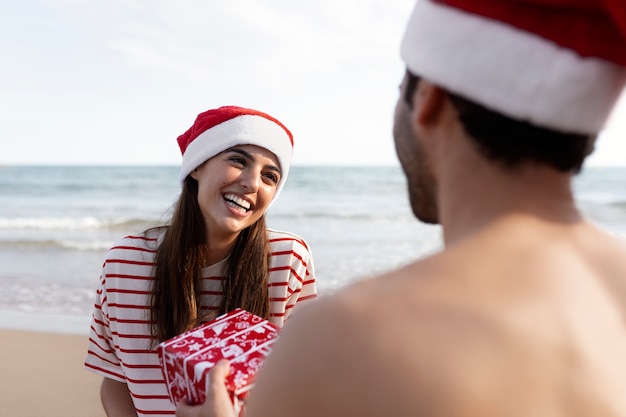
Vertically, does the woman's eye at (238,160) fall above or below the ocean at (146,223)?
above

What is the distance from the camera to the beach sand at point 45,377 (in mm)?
4309

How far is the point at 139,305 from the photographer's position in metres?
2.61

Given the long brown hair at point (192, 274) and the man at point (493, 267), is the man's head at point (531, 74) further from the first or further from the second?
the long brown hair at point (192, 274)

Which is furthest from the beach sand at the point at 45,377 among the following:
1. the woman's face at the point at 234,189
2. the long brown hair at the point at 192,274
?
the woman's face at the point at 234,189

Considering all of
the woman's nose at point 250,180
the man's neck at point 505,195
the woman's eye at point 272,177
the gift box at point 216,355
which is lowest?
the woman's eye at point 272,177

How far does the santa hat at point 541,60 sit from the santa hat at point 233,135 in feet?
5.49

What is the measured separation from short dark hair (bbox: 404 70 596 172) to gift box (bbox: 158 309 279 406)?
78 centimetres

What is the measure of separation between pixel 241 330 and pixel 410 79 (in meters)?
0.86

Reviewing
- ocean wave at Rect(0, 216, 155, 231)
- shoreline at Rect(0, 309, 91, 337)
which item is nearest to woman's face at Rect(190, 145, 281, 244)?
shoreline at Rect(0, 309, 91, 337)

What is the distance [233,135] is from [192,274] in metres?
0.62

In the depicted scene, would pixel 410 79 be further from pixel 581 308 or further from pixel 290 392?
pixel 290 392

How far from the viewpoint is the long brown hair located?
256 cm

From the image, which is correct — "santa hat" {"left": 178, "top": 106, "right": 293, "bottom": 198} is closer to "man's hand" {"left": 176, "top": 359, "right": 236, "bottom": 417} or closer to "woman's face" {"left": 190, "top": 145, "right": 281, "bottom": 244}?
"woman's face" {"left": 190, "top": 145, "right": 281, "bottom": 244}

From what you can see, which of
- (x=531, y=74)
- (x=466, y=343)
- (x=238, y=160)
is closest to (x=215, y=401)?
(x=466, y=343)
